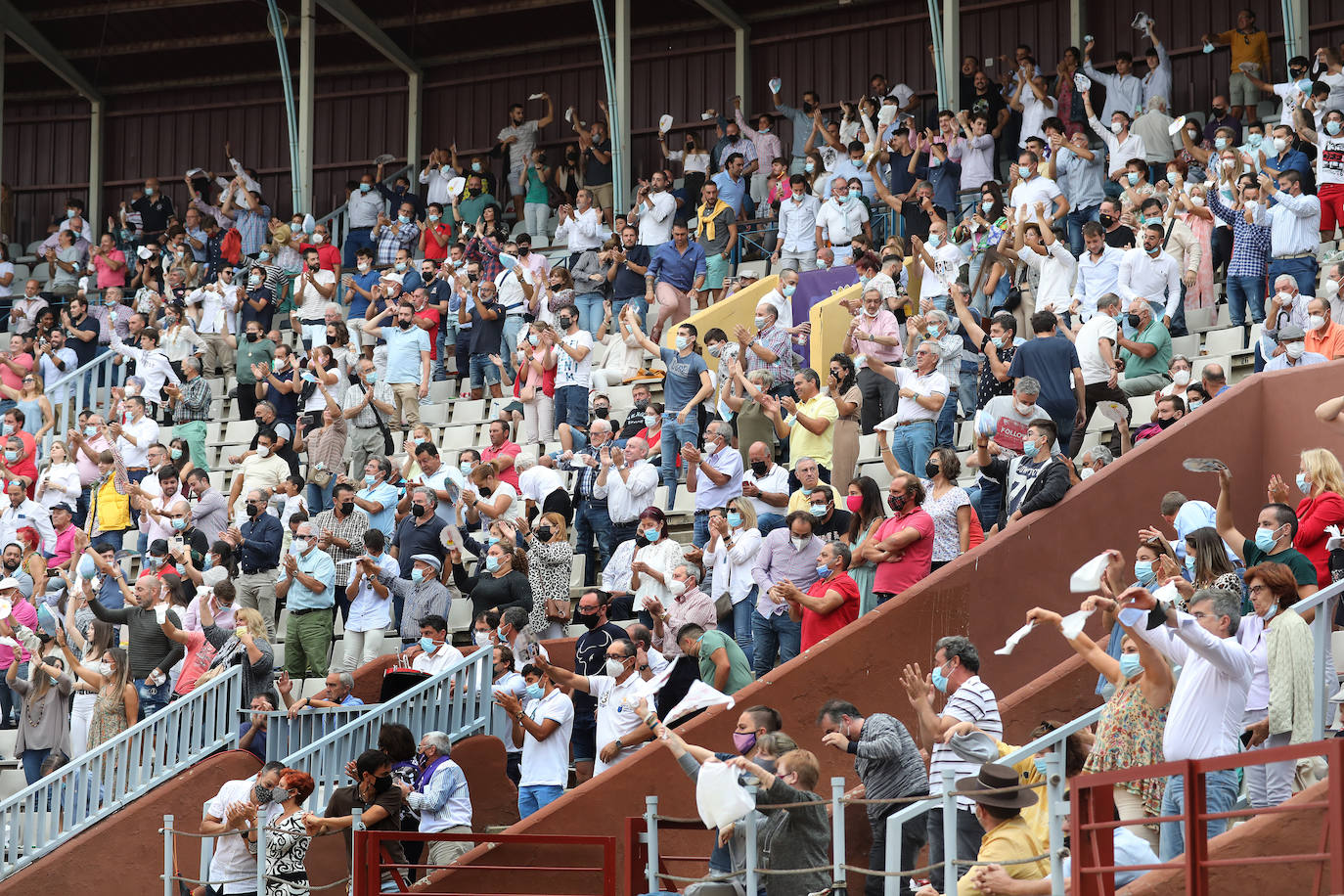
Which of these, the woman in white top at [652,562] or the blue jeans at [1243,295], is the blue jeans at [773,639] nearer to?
the woman in white top at [652,562]

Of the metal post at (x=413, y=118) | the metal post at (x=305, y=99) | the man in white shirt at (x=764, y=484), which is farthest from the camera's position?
the metal post at (x=413, y=118)

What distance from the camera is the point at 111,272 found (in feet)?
80.0

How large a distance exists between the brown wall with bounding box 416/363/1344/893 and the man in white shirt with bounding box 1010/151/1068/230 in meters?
5.91

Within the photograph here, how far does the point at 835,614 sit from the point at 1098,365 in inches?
134

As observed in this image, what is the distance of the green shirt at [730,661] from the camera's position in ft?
37.1

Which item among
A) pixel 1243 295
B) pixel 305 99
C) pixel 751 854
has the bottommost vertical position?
pixel 751 854

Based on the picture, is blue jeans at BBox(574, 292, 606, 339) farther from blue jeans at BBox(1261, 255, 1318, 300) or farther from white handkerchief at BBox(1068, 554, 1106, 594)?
white handkerchief at BBox(1068, 554, 1106, 594)

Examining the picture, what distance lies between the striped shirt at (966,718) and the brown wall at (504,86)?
570 inches

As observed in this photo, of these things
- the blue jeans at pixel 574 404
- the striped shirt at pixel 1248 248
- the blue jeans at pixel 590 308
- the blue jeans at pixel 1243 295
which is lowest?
the blue jeans at pixel 574 404

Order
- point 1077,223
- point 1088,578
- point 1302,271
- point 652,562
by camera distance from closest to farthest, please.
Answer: point 1088,578 → point 652,562 → point 1302,271 → point 1077,223

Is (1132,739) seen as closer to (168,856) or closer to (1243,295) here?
(168,856)

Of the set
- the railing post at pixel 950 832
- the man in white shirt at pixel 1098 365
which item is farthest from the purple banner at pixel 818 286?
the railing post at pixel 950 832

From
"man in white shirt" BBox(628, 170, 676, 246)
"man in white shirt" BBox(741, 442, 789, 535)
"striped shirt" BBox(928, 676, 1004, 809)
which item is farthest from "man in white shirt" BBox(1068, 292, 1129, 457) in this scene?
"man in white shirt" BBox(628, 170, 676, 246)

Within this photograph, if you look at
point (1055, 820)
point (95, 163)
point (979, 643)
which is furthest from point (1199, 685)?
point (95, 163)
